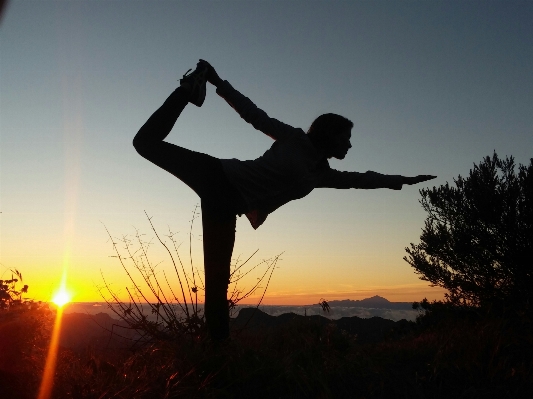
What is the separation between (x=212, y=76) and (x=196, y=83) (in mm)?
263

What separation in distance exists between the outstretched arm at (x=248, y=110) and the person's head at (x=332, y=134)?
264 mm

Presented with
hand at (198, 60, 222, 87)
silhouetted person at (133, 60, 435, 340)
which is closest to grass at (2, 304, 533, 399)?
silhouetted person at (133, 60, 435, 340)

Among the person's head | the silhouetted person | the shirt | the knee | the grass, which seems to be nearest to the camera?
the grass

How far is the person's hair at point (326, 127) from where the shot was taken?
3627 mm

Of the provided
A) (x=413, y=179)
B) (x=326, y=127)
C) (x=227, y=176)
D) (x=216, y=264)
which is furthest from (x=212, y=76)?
(x=413, y=179)

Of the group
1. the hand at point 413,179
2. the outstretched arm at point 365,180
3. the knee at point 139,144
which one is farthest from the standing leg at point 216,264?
the hand at point 413,179

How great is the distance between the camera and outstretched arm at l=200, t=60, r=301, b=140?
345cm

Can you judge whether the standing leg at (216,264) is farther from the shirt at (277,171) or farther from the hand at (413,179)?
the hand at (413,179)

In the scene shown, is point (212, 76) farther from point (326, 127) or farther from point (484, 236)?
point (484, 236)

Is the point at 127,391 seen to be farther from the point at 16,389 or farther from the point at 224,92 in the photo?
the point at 224,92

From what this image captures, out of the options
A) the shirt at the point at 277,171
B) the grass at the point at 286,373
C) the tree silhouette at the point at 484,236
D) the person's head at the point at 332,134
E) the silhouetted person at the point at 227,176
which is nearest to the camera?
the grass at the point at 286,373

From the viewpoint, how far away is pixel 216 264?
11.1ft

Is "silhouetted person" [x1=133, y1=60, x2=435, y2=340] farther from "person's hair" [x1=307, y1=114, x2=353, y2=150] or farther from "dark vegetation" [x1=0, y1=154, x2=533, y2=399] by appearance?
"dark vegetation" [x1=0, y1=154, x2=533, y2=399]

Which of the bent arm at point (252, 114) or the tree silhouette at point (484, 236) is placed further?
the tree silhouette at point (484, 236)
